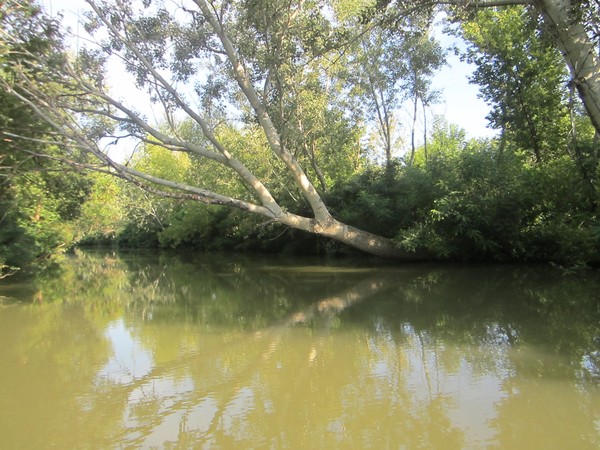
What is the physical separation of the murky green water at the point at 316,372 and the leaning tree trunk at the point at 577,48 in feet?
12.1

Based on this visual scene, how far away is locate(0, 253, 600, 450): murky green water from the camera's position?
388cm

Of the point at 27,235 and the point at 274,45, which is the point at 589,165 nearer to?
the point at 274,45

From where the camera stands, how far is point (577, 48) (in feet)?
24.7

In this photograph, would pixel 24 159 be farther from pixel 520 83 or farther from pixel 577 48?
pixel 520 83

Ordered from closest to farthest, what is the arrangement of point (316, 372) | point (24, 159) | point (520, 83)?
point (316, 372) < point (24, 159) < point (520, 83)

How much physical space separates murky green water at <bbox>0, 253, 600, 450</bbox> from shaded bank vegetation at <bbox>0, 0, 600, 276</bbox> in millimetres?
4160

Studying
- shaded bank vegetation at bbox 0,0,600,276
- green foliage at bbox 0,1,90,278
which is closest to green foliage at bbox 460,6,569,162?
shaded bank vegetation at bbox 0,0,600,276

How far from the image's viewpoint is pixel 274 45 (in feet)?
45.9

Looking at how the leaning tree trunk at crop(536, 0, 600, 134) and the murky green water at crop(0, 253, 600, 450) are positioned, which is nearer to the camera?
the murky green water at crop(0, 253, 600, 450)

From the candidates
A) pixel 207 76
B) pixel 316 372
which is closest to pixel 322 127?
pixel 207 76

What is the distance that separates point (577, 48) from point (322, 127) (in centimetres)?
1262

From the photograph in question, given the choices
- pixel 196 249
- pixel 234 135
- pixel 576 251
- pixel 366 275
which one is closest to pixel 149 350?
pixel 366 275

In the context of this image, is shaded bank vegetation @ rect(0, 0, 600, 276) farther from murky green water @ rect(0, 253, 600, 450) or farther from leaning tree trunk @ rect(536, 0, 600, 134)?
murky green water @ rect(0, 253, 600, 450)

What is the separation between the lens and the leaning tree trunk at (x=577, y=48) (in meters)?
7.24
